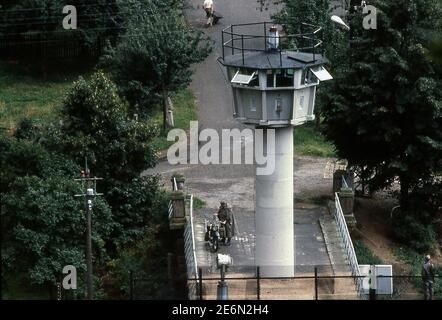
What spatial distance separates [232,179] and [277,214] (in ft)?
42.0

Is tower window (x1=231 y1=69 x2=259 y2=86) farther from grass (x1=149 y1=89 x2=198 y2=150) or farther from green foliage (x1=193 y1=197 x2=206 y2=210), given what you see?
grass (x1=149 y1=89 x2=198 y2=150)

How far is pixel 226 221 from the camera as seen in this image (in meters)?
40.1

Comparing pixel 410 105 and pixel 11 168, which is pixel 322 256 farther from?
pixel 11 168

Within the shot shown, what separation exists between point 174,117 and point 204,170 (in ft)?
19.0

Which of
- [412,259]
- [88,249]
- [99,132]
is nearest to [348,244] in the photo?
[412,259]

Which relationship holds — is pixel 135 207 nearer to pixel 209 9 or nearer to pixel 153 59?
pixel 153 59

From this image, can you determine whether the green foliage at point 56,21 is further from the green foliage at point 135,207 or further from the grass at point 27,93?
the green foliage at point 135,207

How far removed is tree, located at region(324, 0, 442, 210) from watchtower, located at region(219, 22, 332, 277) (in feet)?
24.1

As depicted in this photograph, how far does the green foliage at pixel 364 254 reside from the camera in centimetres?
4173

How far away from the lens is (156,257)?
141 ft

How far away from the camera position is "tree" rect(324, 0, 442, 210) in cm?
4306
